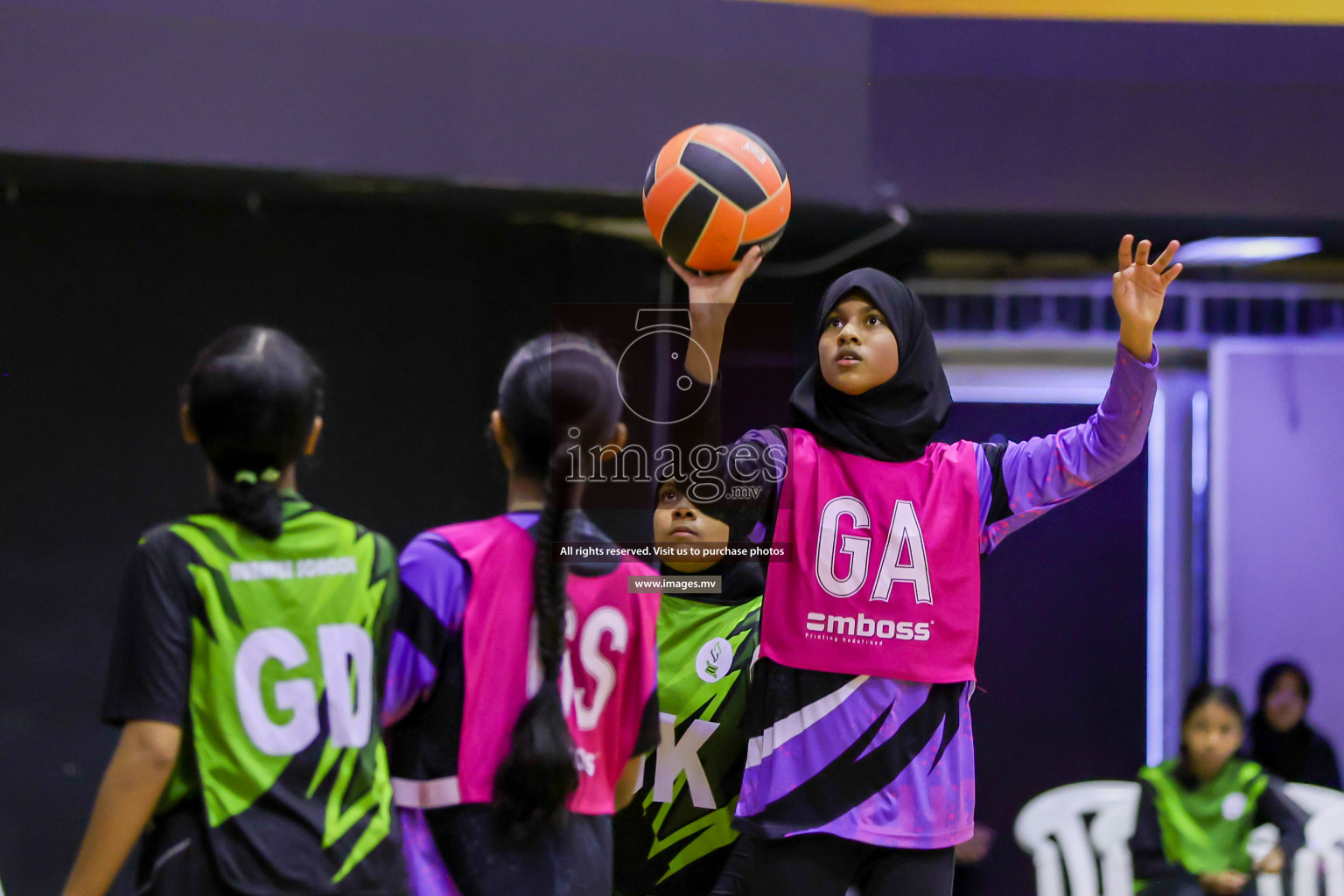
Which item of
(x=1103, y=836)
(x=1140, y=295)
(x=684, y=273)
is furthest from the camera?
(x=1103, y=836)

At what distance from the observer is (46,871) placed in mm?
5141

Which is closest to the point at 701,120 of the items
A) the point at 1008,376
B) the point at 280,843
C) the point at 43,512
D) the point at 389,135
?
the point at 389,135

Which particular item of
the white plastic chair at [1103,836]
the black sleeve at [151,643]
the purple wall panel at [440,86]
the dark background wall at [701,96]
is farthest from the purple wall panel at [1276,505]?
the black sleeve at [151,643]

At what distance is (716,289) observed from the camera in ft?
9.89

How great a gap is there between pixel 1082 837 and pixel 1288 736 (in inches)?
44.6

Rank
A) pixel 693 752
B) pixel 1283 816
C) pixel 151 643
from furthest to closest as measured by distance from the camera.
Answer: pixel 1283 816 → pixel 693 752 → pixel 151 643

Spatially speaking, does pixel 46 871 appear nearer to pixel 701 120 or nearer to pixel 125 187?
pixel 125 187

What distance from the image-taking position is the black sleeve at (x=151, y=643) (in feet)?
7.73

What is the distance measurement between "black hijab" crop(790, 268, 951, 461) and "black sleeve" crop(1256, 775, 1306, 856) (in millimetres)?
2930

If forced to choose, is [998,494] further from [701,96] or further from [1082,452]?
[701,96]

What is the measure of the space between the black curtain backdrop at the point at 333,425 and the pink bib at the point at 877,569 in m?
1.80

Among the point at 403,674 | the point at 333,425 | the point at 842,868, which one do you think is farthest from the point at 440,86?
the point at 842,868

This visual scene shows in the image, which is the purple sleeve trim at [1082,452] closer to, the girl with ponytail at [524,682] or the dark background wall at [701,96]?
the girl with ponytail at [524,682]

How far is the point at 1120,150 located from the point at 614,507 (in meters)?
2.53
